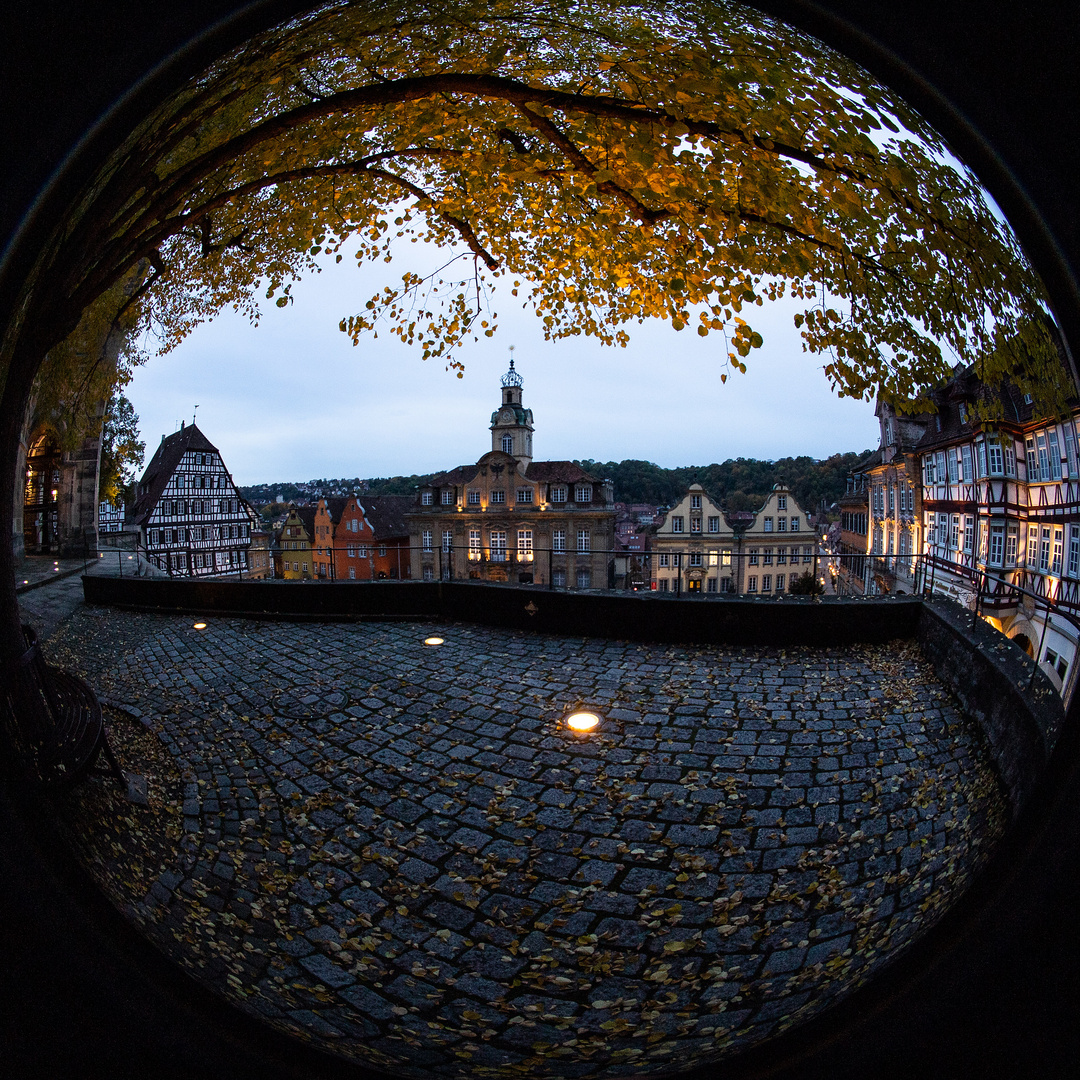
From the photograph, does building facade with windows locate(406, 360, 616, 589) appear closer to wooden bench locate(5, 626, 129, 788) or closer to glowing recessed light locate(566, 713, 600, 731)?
glowing recessed light locate(566, 713, 600, 731)

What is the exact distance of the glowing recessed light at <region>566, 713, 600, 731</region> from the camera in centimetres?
378

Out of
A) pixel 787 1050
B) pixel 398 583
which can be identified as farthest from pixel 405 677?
pixel 787 1050

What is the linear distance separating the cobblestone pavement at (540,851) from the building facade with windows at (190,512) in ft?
1.31

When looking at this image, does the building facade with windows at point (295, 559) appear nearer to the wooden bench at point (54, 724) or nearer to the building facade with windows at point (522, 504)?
the wooden bench at point (54, 724)

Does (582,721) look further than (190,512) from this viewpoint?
Yes

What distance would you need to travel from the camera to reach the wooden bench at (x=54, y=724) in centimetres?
94

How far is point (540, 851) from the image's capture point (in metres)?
2.37

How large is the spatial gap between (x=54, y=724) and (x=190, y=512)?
1535 mm

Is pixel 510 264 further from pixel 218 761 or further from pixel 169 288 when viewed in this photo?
pixel 218 761

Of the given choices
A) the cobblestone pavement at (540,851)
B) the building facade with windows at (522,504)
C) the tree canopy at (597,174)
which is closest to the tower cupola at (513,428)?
the building facade with windows at (522,504)

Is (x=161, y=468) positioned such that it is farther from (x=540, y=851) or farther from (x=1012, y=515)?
(x=1012, y=515)

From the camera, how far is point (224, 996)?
100cm

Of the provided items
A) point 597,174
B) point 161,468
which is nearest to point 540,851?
point 161,468

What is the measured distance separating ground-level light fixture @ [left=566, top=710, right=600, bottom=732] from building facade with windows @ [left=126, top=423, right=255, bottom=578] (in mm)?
2592
